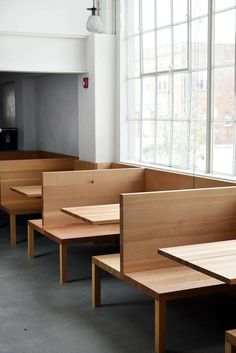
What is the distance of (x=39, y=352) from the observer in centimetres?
340

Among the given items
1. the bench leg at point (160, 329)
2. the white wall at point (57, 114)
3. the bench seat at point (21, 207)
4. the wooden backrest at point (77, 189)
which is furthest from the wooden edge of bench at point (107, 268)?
the white wall at point (57, 114)

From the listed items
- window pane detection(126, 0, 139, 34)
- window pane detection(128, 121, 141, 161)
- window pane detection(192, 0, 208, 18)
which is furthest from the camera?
window pane detection(128, 121, 141, 161)

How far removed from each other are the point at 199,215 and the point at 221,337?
87 centimetres

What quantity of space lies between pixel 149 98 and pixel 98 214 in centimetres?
224

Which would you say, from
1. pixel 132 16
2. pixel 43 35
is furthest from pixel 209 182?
pixel 43 35

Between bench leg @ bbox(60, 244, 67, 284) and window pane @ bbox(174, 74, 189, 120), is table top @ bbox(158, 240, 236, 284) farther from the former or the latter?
window pane @ bbox(174, 74, 189, 120)

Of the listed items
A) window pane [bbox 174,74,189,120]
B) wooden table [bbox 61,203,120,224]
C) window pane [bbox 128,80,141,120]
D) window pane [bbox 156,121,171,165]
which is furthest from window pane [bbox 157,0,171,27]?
wooden table [bbox 61,203,120,224]

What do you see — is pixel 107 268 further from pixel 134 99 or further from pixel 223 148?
pixel 134 99

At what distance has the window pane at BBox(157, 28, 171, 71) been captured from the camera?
19.2ft

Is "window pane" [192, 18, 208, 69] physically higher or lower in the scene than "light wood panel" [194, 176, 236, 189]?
higher

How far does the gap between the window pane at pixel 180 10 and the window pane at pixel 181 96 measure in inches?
21.8

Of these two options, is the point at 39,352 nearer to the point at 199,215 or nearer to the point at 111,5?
the point at 199,215

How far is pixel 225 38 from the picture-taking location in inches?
195

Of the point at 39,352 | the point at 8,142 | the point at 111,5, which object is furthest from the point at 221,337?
the point at 8,142
